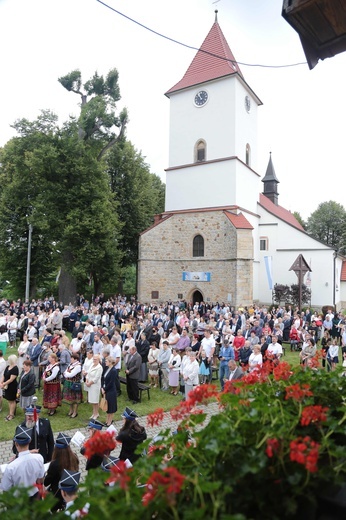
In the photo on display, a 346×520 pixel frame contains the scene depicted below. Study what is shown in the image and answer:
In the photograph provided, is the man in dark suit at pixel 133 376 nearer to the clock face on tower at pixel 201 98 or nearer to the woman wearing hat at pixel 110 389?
the woman wearing hat at pixel 110 389

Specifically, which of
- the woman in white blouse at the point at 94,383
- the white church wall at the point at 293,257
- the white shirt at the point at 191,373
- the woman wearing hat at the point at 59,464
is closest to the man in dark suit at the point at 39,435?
the woman wearing hat at the point at 59,464

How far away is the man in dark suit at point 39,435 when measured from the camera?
6.30 m

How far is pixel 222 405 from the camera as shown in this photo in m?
2.45

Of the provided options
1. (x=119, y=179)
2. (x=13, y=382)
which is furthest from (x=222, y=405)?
(x=119, y=179)

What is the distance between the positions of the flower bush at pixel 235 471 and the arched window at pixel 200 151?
105 ft

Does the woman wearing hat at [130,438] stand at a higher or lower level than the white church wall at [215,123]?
lower

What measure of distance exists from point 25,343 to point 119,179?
27197 millimetres

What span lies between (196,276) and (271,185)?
84.8 ft

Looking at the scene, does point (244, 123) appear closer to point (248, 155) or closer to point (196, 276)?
point (248, 155)

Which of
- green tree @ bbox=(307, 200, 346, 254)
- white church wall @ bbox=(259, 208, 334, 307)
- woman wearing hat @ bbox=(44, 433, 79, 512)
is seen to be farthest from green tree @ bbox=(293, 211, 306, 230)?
woman wearing hat @ bbox=(44, 433, 79, 512)

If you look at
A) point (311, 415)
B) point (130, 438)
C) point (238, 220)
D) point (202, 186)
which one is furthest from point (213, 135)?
point (311, 415)

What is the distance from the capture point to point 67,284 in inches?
1187

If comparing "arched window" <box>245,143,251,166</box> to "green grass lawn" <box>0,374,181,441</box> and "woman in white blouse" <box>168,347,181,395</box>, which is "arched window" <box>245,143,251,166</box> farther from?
"green grass lawn" <box>0,374,181,441</box>

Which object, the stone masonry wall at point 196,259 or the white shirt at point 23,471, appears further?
the stone masonry wall at point 196,259
